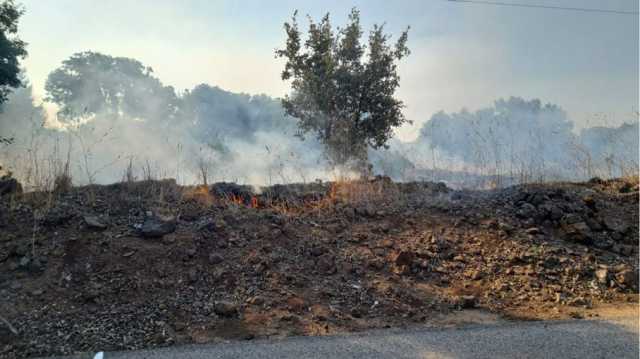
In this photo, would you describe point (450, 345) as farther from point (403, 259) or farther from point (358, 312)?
point (403, 259)

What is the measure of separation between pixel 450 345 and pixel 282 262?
6.94ft

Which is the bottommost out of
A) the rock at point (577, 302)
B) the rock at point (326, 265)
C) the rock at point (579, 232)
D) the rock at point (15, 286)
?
the rock at point (577, 302)

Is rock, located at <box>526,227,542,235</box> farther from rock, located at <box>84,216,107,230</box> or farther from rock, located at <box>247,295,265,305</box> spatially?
rock, located at <box>84,216,107,230</box>

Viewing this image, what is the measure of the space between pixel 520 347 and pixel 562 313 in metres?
1.14

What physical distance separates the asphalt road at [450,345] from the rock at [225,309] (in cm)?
53

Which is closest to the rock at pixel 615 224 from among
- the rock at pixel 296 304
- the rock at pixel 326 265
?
the rock at pixel 326 265

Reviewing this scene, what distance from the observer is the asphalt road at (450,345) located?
3.49 m

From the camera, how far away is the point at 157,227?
17.6ft

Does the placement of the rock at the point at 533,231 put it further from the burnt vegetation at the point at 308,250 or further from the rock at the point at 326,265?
the rock at the point at 326,265

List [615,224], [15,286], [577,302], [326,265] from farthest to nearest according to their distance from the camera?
1. [615,224]
2. [326,265]
3. [577,302]
4. [15,286]

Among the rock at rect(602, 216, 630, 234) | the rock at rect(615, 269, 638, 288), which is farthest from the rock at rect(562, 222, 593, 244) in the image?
the rock at rect(615, 269, 638, 288)

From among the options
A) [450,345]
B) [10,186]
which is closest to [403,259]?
[450,345]

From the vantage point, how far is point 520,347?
3588 mm

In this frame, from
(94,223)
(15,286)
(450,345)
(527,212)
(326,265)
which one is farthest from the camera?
(527,212)
